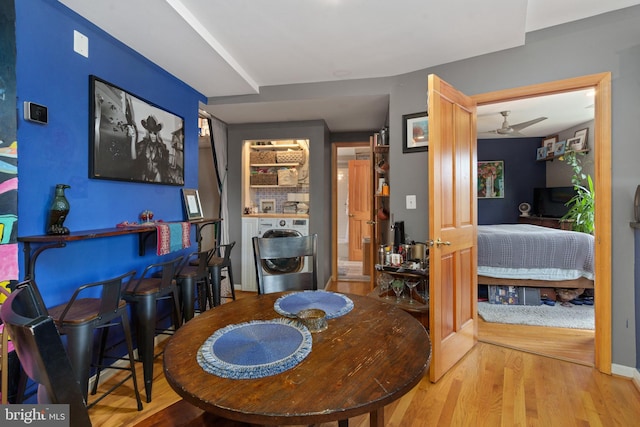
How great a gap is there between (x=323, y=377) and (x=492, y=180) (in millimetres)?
6685

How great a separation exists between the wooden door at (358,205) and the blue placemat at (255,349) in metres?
5.22

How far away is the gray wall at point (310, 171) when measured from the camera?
13.2ft

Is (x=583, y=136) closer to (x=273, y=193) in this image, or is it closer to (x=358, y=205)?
(x=358, y=205)

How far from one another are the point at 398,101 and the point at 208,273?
2464 millimetres

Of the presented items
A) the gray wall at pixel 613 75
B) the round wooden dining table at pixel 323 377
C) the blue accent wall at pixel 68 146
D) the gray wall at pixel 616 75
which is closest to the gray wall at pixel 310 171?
the gray wall at pixel 613 75

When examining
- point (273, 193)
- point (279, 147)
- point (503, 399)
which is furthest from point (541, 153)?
point (503, 399)

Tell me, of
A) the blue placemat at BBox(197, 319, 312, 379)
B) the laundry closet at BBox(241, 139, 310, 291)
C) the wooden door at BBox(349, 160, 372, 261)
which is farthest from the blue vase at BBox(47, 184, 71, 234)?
the wooden door at BBox(349, 160, 372, 261)

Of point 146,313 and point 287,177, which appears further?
point 287,177

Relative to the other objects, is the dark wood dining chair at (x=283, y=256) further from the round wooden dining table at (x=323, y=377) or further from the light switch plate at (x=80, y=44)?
the light switch plate at (x=80, y=44)

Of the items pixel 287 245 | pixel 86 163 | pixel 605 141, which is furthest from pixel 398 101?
pixel 86 163

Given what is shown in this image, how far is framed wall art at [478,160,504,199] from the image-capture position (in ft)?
20.5

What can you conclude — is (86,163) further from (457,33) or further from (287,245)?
(457,33)

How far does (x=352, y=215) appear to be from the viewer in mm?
6309

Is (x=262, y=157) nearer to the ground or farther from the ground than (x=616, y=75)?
nearer to the ground
